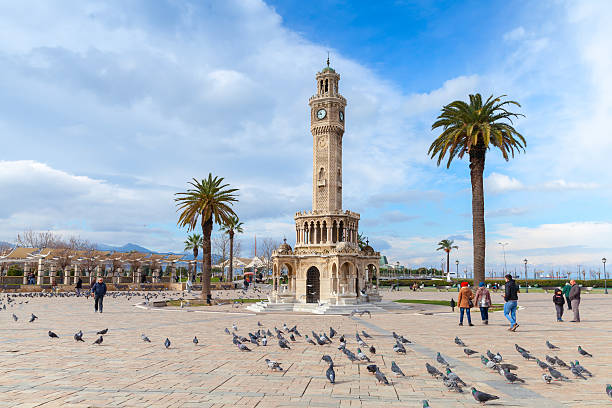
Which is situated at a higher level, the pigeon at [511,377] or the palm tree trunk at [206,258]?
the palm tree trunk at [206,258]

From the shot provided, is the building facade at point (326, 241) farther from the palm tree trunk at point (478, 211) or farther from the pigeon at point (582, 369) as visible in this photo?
the pigeon at point (582, 369)

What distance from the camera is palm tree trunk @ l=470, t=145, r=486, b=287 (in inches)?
1188

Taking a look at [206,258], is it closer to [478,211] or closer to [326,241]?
[326,241]

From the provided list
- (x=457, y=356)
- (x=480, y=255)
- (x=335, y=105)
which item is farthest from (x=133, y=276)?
(x=457, y=356)

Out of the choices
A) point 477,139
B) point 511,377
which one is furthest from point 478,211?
point 511,377

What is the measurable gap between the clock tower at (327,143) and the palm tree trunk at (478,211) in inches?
547

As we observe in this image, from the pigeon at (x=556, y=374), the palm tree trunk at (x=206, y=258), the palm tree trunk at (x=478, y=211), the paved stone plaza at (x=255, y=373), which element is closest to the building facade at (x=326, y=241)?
the palm tree trunk at (x=206, y=258)

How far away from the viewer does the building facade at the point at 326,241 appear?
Result: 37625 millimetres

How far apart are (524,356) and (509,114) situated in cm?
2616

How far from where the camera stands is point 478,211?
102 feet

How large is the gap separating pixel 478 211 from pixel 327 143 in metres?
17.0

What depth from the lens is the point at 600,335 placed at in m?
16.1

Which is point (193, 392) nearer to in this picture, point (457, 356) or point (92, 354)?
point (92, 354)

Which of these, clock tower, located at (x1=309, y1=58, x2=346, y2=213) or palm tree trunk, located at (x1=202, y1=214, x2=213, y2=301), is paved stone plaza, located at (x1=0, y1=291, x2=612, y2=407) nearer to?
palm tree trunk, located at (x1=202, y1=214, x2=213, y2=301)
